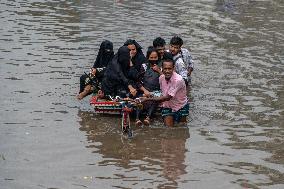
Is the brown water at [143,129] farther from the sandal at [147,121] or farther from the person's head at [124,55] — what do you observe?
the person's head at [124,55]

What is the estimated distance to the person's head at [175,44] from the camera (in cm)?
1142

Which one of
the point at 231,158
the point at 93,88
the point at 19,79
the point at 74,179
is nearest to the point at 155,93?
the point at 93,88

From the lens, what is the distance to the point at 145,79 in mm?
10930

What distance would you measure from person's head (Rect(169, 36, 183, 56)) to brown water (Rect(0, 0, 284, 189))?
123 cm

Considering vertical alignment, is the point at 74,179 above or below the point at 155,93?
below

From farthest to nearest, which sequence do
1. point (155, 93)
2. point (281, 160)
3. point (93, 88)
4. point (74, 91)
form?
point (74, 91) < point (93, 88) < point (155, 93) < point (281, 160)

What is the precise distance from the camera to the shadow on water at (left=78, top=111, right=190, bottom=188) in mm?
8312

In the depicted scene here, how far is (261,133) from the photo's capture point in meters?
10.0

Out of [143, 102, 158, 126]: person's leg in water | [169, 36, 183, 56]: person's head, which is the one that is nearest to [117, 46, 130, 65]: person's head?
[143, 102, 158, 126]: person's leg in water

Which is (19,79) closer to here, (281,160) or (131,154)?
(131,154)

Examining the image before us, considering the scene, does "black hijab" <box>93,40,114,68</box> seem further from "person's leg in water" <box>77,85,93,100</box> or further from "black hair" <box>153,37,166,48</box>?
"black hair" <box>153,37,166,48</box>

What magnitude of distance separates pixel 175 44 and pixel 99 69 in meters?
1.71

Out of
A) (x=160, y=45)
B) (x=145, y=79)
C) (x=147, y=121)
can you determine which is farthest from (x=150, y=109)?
(x=160, y=45)

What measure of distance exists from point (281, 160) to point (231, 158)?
81cm
